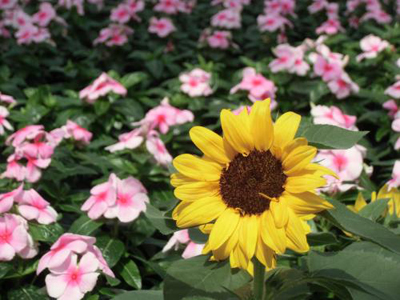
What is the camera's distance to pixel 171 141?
3.47 metres

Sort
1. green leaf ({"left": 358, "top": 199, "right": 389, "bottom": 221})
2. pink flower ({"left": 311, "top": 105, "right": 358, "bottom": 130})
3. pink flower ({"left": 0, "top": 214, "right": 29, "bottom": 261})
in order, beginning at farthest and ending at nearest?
pink flower ({"left": 311, "top": 105, "right": 358, "bottom": 130}) < pink flower ({"left": 0, "top": 214, "right": 29, "bottom": 261}) < green leaf ({"left": 358, "top": 199, "right": 389, "bottom": 221})

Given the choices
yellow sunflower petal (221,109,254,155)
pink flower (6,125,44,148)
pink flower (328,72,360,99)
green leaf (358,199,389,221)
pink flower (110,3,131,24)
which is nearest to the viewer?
yellow sunflower petal (221,109,254,155)

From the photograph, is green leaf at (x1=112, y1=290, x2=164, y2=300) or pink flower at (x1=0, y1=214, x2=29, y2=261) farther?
pink flower at (x1=0, y1=214, x2=29, y2=261)

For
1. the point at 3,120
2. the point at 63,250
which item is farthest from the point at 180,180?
the point at 3,120

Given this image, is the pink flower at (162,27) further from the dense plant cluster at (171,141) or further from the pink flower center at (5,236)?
the pink flower center at (5,236)

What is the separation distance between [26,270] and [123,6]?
10.8ft

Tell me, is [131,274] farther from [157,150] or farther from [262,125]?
[262,125]

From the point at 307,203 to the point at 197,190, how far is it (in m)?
0.27

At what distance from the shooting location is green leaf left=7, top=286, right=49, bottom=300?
2.25 m

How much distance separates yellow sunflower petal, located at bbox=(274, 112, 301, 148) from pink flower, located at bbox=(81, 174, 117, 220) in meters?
1.09

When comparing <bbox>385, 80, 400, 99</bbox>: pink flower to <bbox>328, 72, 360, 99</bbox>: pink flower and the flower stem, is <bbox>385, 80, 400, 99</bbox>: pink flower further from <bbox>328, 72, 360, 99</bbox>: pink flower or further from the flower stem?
the flower stem

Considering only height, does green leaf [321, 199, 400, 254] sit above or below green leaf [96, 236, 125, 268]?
above

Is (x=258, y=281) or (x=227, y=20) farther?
(x=227, y=20)

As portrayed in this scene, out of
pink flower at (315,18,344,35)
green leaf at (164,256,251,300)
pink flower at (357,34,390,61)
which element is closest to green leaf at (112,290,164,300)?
green leaf at (164,256,251,300)
